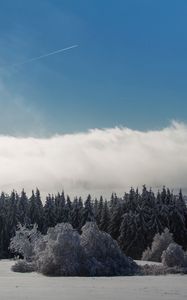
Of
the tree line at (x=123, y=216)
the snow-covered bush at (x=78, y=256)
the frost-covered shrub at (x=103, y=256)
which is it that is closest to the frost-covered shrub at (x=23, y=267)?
the snow-covered bush at (x=78, y=256)

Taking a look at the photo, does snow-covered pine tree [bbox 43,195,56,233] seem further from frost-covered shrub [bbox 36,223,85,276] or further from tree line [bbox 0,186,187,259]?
frost-covered shrub [bbox 36,223,85,276]

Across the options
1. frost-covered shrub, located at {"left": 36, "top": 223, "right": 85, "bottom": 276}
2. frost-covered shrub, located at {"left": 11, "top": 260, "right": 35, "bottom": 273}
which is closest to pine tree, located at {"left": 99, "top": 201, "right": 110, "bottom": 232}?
frost-covered shrub, located at {"left": 36, "top": 223, "right": 85, "bottom": 276}

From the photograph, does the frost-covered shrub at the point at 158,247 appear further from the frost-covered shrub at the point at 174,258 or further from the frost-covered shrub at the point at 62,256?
the frost-covered shrub at the point at 62,256

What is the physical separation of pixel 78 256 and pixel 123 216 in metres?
43.7

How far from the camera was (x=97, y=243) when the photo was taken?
39.3 metres

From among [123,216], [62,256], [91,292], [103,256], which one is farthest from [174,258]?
[123,216]

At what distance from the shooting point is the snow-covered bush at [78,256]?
36375mm

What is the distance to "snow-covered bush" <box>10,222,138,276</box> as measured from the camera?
119ft

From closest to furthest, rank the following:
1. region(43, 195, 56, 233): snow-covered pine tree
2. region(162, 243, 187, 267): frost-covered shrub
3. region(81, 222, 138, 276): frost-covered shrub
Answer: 1. region(81, 222, 138, 276): frost-covered shrub
2. region(162, 243, 187, 267): frost-covered shrub
3. region(43, 195, 56, 233): snow-covered pine tree

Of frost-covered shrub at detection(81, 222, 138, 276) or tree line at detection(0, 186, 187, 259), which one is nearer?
frost-covered shrub at detection(81, 222, 138, 276)

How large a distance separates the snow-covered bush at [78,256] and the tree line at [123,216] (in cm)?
3469

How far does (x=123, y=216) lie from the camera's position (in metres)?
81.2

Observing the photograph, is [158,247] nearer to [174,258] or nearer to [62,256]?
[174,258]

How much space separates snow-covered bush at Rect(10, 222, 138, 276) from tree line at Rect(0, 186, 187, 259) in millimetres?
34694
